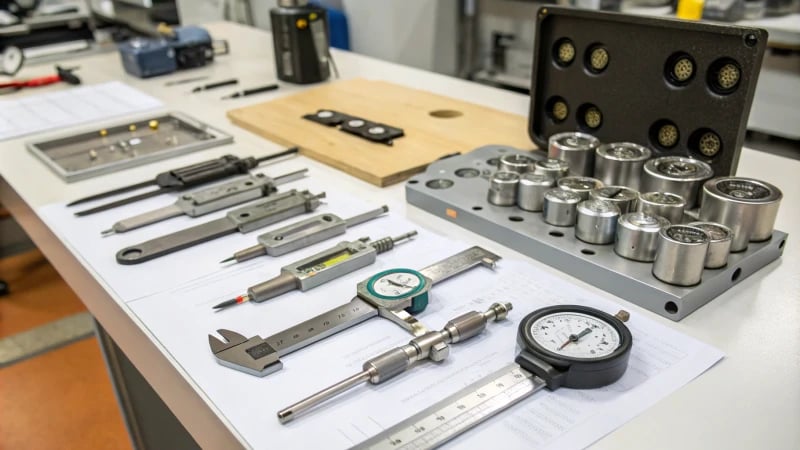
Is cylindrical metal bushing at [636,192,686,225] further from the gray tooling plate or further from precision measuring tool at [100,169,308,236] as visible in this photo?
precision measuring tool at [100,169,308,236]

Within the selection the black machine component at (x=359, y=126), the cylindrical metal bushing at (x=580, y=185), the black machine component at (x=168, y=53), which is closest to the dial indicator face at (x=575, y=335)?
the cylindrical metal bushing at (x=580, y=185)

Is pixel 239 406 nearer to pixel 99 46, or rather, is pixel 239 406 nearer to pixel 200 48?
pixel 200 48

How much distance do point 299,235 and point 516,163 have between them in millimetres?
335

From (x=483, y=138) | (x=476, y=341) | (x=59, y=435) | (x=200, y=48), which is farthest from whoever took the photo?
(x=200, y=48)

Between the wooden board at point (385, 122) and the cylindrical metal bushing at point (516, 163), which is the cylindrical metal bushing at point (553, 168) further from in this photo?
the wooden board at point (385, 122)

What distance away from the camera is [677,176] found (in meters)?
0.86

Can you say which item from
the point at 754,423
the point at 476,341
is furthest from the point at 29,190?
the point at 754,423

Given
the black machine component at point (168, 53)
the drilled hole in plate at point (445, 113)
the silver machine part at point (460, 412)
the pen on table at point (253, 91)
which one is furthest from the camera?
the black machine component at point (168, 53)

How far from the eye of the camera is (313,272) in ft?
2.60

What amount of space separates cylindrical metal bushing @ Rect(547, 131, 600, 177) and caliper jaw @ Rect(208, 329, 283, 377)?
1.76 ft

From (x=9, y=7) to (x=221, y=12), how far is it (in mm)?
986

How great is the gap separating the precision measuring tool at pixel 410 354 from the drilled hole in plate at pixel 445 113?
72 cm

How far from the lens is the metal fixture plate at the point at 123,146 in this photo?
3.92 feet

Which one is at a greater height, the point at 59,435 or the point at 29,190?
the point at 29,190
